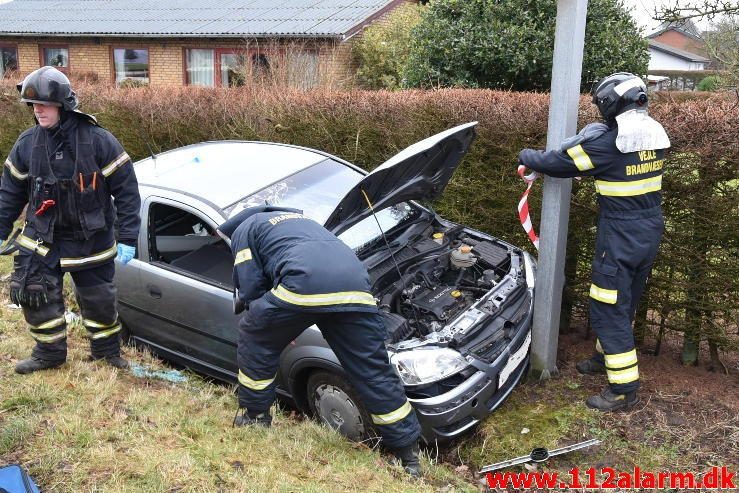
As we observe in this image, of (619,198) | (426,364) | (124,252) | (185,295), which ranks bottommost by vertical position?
(426,364)

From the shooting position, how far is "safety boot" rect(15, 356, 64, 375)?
13.9ft

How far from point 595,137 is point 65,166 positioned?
3.28 metres

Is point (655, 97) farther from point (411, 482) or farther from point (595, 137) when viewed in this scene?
point (411, 482)

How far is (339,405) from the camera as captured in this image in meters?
3.80

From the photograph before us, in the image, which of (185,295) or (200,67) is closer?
(185,295)

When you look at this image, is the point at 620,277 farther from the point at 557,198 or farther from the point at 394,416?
the point at 394,416

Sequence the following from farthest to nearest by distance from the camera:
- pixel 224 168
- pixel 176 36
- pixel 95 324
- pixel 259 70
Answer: pixel 176 36, pixel 259 70, pixel 224 168, pixel 95 324

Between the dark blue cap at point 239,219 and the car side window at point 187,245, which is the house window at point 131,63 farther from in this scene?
the dark blue cap at point 239,219

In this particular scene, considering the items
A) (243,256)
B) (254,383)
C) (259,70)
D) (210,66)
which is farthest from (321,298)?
(210,66)

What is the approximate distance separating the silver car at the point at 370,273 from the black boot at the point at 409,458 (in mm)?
130

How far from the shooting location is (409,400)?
141 inches

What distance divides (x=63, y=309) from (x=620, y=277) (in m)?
3.66

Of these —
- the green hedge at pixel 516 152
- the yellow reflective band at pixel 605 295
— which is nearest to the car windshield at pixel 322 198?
the green hedge at pixel 516 152

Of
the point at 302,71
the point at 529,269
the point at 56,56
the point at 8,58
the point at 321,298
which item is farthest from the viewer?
the point at 8,58
